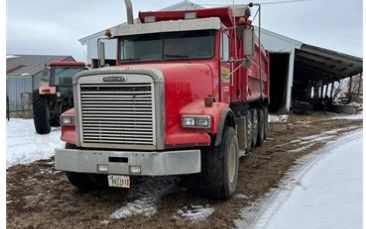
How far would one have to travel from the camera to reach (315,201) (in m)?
6.02

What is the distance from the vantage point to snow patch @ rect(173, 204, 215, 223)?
18.3 feet

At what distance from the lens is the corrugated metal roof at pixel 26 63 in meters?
38.1

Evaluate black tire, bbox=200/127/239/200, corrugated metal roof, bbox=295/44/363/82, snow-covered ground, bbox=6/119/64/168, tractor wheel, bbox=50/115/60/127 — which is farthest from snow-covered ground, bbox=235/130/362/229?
corrugated metal roof, bbox=295/44/363/82

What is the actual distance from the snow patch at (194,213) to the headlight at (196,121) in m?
1.08

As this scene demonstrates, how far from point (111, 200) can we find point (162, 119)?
1620 millimetres

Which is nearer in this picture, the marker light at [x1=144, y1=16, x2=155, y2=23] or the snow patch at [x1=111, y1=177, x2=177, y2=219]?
the snow patch at [x1=111, y1=177, x2=177, y2=219]

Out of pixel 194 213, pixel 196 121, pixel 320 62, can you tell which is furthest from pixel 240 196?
pixel 320 62

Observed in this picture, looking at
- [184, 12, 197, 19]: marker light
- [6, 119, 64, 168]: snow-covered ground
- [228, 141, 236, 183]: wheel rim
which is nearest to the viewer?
[228, 141, 236, 183]: wheel rim

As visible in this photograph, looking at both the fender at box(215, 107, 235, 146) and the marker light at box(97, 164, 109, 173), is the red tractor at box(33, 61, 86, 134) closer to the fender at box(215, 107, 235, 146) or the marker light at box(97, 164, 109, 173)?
the marker light at box(97, 164, 109, 173)

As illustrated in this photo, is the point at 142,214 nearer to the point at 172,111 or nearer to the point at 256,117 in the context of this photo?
the point at 172,111

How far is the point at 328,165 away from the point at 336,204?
304cm

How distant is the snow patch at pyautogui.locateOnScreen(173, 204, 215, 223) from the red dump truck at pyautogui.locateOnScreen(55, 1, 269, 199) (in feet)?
0.87

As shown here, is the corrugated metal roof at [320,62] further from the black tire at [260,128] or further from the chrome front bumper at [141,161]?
the chrome front bumper at [141,161]

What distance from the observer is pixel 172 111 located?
578 cm
